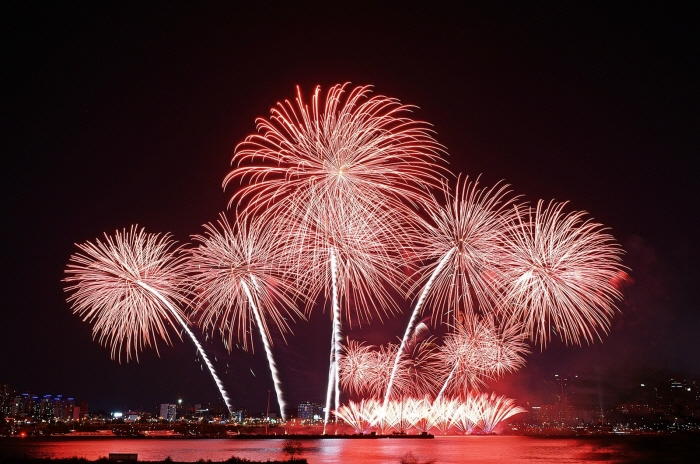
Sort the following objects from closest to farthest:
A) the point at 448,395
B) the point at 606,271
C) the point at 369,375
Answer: the point at 606,271 → the point at 369,375 → the point at 448,395

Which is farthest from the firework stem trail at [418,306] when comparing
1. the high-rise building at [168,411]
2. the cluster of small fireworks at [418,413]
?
the high-rise building at [168,411]

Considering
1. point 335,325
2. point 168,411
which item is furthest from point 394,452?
point 168,411

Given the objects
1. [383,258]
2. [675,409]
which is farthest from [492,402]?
[383,258]

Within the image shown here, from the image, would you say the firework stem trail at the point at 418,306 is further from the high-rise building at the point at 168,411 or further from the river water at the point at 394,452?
the high-rise building at the point at 168,411

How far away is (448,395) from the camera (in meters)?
59.2

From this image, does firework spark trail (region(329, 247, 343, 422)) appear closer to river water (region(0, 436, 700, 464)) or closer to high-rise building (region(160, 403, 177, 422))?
river water (region(0, 436, 700, 464))

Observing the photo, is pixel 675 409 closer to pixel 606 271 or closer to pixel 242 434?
pixel 242 434

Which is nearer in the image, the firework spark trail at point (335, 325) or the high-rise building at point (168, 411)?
the firework spark trail at point (335, 325)

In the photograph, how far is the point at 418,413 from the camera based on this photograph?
63562mm

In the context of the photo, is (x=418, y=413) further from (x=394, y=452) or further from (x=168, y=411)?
(x=168, y=411)

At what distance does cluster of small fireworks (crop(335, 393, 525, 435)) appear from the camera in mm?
63031

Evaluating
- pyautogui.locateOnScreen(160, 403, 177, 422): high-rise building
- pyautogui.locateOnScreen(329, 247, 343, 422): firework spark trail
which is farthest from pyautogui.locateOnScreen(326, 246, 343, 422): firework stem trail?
pyautogui.locateOnScreen(160, 403, 177, 422): high-rise building

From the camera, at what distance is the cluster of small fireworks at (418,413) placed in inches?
2482

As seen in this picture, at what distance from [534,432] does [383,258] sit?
7884cm
